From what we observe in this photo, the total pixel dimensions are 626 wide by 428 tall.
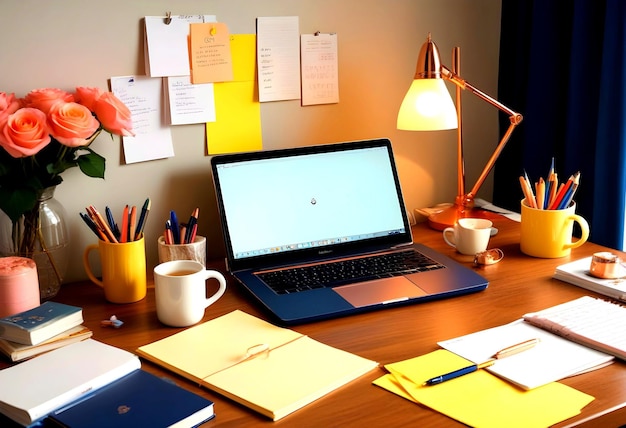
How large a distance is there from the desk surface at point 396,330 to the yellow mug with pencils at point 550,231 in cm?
2

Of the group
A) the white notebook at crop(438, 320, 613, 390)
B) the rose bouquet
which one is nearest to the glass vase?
the rose bouquet

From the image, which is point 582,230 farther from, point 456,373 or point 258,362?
point 258,362

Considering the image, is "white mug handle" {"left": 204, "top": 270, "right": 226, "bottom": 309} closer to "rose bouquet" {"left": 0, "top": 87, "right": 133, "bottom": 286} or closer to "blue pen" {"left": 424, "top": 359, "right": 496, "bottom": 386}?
"rose bouquet" {"left": 0, "top": 87, "right": 133, "bottom": 286}

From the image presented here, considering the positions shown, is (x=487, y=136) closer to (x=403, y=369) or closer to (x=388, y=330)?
(x=388, y=330)

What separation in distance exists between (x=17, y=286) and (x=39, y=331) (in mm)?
114

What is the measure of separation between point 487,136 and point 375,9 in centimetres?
48

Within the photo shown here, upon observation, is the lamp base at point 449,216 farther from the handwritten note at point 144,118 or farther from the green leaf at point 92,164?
the green leaf at point 92,164

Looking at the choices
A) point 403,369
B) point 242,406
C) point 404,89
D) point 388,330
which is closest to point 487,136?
point 404,89

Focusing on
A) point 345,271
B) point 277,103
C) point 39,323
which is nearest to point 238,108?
point 277,103

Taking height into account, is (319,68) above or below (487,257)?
above

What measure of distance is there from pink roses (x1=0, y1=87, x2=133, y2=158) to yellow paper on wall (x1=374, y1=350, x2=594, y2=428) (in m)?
0.63

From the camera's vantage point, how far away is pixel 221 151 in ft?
4.97

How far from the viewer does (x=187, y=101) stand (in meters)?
1.45

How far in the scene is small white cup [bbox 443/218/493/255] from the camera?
4.89 feet
